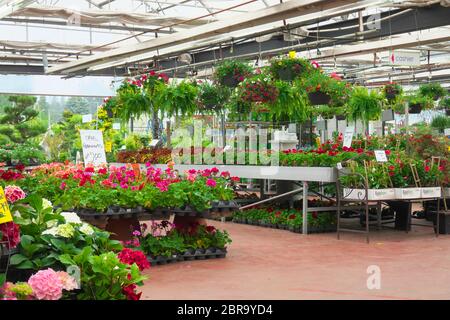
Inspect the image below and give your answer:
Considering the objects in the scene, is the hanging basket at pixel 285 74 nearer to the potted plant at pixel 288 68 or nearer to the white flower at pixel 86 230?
the potted plant at pixel 288 68

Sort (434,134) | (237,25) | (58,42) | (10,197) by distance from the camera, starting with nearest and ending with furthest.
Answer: (10,197) < (237,25) < (434,134) < (58,42)

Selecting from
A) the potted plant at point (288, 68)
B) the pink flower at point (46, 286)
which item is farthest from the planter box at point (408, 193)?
the pink flower at point (46, 286)

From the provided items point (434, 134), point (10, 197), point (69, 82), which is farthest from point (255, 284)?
point (69, 82)

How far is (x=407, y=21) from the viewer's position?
953 cm

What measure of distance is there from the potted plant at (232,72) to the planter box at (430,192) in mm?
3076

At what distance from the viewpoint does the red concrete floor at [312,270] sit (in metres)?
4.89

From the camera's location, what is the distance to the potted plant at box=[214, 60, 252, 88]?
31.0ft

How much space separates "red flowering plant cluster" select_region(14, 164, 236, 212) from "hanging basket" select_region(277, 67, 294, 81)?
2652mm

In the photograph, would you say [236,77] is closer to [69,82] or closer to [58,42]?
[58,42]

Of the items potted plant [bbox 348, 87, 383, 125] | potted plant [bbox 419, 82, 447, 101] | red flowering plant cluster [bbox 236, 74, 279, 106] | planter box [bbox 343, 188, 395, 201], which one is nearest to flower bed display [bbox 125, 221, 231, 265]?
planter box [bbox 343, 188, 395, 201]

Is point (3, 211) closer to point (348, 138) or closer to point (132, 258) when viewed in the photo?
point (132, 258)

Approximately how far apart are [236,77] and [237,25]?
5.24ft

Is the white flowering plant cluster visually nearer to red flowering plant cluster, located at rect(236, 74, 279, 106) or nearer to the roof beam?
the roof beam

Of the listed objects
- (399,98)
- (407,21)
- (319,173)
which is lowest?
(319,173)
